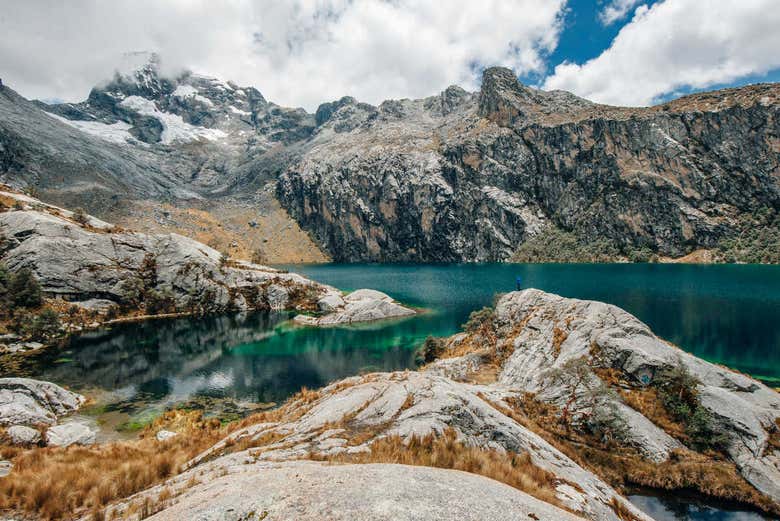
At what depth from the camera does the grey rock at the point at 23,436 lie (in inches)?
629

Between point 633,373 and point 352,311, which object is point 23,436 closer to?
point 633,373

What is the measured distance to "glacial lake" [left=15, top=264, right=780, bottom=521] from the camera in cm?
3219

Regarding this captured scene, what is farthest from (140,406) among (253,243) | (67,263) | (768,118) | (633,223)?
(768,118)

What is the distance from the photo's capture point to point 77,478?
908cm

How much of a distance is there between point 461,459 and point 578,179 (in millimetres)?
190956

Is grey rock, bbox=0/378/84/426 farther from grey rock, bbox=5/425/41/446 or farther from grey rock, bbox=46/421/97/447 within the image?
grey rock, bbox=5/425/41/446

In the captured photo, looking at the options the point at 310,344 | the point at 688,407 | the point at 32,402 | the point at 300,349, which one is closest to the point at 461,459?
the point at 688,407

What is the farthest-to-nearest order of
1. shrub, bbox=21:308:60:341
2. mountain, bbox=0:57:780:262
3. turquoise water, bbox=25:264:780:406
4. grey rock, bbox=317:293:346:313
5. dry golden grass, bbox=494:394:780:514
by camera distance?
mountain, bbox=0:57:780:262
grey rock, bbox=317:293:346:313
shrub, bbox=21:308:60:341
turquoise water, bbox=25:264:780:406
dry golden grass, bbox=494:394:780:514

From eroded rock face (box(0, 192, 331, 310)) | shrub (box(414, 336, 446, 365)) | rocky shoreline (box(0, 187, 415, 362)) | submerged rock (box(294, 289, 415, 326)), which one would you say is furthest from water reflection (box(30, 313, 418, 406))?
eroded rock face (box(0, 192, 331, 310))

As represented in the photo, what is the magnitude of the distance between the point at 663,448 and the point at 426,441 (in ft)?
44.3

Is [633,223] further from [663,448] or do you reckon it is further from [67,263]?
[67,263]

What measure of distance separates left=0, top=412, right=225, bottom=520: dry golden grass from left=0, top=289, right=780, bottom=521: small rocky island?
6cm

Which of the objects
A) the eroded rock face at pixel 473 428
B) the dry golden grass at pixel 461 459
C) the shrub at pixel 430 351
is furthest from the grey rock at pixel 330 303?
the dry golden grass at pixel 461 459

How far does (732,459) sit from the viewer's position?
16.1 metres
